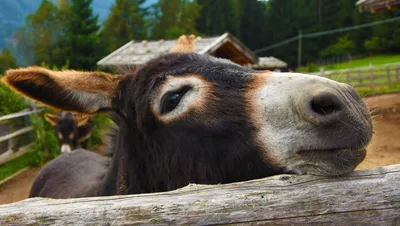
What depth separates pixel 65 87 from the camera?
2.11 metres

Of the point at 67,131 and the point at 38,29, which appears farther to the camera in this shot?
the point at 38,29

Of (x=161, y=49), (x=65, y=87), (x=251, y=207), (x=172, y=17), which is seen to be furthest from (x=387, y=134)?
(x=172, y=17)

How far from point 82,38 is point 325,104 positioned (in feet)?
123

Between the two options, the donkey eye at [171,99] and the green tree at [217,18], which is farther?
the green tree at [217,18]

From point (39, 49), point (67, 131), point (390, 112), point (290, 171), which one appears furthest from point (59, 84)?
point (39, 49)

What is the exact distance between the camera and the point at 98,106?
2219mm

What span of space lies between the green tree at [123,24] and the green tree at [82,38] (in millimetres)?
4123

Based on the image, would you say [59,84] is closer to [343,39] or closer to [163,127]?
[163,127]

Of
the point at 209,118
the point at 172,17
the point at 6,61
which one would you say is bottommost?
the point at 209,118

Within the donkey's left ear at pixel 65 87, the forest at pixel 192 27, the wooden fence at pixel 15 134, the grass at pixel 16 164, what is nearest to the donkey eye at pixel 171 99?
the donkey's left ear at pixel 65 87

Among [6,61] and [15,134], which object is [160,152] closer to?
[15,134]

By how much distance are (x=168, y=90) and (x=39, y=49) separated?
40.7m

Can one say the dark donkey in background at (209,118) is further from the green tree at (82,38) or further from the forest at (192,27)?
the green tree at (82,38)

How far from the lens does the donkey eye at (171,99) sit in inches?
74.9
